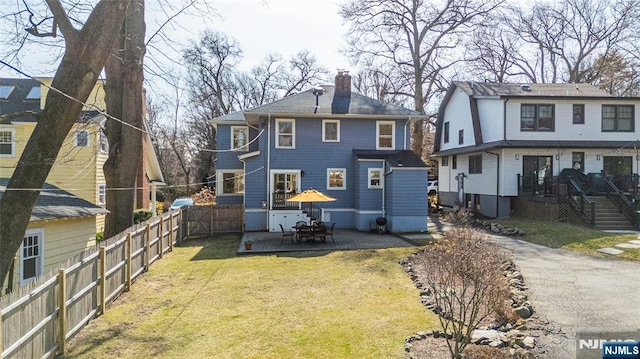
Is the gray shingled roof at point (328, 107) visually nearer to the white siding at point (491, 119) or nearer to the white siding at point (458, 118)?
the white siding at point (491, 119)

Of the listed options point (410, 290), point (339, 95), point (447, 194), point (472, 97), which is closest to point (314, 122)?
point (339, 95)

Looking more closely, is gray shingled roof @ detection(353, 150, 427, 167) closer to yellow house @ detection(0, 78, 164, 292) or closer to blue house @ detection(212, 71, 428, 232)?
blue house @ detection(212, 71, 428, 232)

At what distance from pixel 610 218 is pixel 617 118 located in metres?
7.19

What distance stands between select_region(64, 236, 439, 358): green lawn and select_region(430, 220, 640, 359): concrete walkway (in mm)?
2149

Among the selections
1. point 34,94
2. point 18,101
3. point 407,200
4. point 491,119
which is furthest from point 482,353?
point 34,94

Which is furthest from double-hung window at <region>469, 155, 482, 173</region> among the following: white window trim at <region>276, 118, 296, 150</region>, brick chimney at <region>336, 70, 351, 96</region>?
white window trim at <region>276, 118, 296, 150</region>

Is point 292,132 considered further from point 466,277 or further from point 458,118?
point 466,277

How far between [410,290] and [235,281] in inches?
184

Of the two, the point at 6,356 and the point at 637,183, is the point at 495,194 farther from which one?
the point at 6,356

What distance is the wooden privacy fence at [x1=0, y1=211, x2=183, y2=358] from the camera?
15.1ft

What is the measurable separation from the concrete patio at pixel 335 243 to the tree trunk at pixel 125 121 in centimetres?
444

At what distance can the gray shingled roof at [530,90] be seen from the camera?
67.1 ft

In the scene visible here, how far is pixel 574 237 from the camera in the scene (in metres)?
14.1

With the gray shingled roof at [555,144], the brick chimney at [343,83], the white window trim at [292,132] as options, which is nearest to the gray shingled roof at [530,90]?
the gray shingled roof at [555,144]
